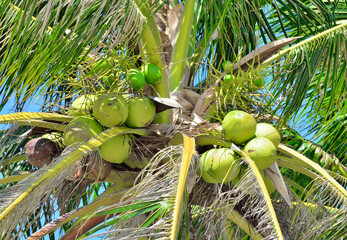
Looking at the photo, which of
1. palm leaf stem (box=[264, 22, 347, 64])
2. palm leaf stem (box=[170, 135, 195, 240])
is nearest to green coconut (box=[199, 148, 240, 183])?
palm leaf stem (box=[170, 135, 195, 240])

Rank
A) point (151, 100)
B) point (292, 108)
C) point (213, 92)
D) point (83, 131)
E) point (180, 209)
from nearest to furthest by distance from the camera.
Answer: point (180, 209), point (83, 131), point (151, 100), point (213, 92), point (292, 108)

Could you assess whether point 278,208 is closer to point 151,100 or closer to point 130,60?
point 151,100

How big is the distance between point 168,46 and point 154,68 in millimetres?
415

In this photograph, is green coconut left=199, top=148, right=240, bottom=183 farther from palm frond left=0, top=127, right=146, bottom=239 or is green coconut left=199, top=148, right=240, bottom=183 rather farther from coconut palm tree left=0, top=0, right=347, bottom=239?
palm frond left=0, top=127, right=146, bottom=239

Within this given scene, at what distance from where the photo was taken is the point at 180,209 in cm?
209

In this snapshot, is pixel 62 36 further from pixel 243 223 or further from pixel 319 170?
pixel 319 170

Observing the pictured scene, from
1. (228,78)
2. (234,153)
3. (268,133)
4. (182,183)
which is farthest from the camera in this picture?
(228,78)

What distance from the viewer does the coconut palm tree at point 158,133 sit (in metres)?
2.30

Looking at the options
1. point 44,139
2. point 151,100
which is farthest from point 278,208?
point 44,139

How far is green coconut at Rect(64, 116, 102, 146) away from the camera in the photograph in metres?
2.59

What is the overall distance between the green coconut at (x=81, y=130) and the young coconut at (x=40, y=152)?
0.20 meters

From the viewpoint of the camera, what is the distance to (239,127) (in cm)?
256

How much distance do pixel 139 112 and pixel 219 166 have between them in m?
0.53

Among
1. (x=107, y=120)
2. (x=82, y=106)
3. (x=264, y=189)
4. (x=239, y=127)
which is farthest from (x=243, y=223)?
→ (x=82, y=106)
